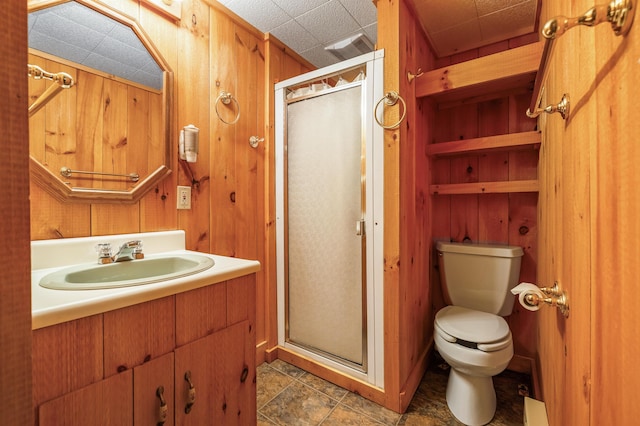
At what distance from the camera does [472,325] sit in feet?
4.83

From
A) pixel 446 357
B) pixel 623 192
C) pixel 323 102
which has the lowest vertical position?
pixel 446 357

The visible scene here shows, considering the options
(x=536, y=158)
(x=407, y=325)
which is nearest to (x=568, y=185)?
(x=407, y=325)

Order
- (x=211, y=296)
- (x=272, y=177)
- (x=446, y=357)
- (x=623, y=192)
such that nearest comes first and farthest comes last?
(x=623, y=192) < (x=211, y=296) < (x=446, y=357) < (x=272, y=177)

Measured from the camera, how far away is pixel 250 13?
5.47 feet

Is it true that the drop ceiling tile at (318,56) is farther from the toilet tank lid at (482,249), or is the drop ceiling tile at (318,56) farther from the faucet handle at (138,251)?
the faucet handle at (138,251)

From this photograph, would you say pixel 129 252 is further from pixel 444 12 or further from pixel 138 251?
pixel 444 12

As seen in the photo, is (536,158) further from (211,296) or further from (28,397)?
(28,397)

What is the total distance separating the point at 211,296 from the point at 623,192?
101 centimetres

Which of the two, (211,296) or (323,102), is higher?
(323,102)

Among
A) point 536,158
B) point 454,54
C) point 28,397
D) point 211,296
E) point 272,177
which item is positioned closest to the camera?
point 28,397

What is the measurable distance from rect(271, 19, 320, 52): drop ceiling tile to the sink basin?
1515mm

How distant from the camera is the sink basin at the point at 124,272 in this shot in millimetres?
780

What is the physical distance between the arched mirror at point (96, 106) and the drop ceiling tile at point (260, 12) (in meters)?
0.60

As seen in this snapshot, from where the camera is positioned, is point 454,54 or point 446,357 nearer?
point 446,357
